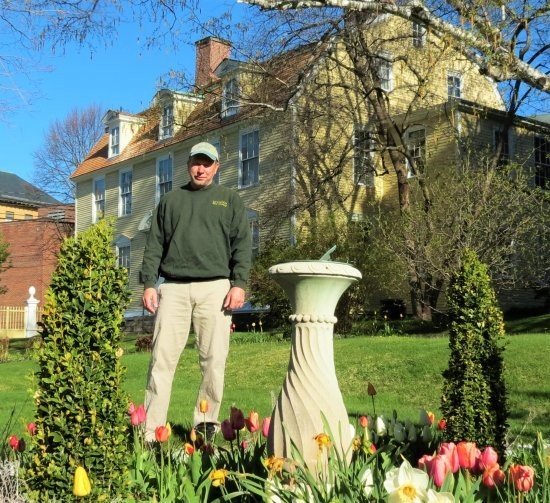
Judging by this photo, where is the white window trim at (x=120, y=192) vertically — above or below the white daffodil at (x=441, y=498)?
above

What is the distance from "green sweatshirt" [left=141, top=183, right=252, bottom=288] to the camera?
529 cm

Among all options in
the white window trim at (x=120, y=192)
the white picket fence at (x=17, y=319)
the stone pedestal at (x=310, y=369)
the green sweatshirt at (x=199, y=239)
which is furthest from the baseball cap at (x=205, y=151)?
the white window trim at (x=120, y=192)

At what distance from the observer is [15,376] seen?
14.0 meters

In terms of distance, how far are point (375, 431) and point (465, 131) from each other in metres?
19.7

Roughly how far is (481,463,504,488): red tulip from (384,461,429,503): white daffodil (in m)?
0.45

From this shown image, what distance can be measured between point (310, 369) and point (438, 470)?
3.10 feet

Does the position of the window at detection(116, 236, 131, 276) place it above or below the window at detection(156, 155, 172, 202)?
below

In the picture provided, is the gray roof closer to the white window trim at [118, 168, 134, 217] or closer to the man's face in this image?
the white window trim at [118, 168, 134, 217]

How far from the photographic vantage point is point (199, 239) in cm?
528

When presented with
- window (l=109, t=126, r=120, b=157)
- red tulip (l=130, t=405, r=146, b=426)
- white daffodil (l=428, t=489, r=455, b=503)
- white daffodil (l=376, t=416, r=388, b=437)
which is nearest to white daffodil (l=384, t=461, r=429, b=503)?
white daffodil (l=428, t=489, r=455, b=503)

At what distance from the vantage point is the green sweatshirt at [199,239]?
17.4ft

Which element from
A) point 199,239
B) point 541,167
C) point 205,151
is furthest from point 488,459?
point 541,167

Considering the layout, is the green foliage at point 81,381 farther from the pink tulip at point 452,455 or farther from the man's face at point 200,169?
the man's face at point 200,169

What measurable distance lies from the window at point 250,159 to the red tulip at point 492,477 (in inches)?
888
